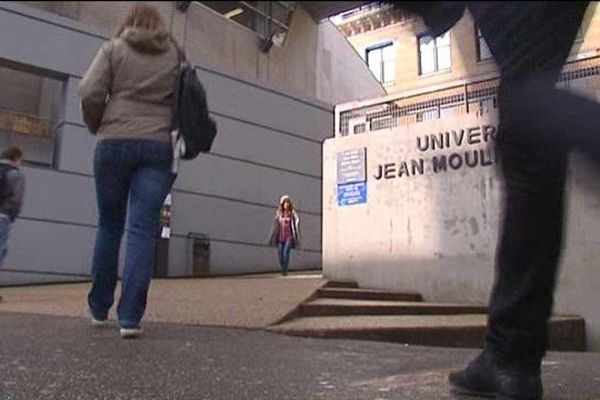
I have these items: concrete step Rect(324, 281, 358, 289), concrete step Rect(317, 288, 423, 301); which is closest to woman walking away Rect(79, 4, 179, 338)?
concrete step Rect(317, 288, 423, 301)

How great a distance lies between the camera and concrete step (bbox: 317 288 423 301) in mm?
7758

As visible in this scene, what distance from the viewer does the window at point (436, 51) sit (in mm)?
1059

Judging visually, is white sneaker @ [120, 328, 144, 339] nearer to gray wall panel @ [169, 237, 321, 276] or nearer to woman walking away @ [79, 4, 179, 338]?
woman walking away @ [79, 4, 179, 338]

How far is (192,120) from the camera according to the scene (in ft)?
9.70

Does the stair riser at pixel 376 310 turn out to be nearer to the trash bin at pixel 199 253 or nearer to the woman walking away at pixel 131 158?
the woman walking away at pixel 131 158

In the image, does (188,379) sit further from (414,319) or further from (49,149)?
(49,149)

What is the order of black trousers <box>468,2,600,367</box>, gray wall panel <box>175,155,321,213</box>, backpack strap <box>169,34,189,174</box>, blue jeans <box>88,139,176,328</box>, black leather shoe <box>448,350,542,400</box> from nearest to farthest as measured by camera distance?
black trousers <box>468,2,600,367</box>, black leather shoe <box>448,350,542,400</box>, backpack strap <box>169,34,189,174</box>, blue jeans <box>88,139,176,328</box>, gray wall panel <box>175,155,321,213</box>

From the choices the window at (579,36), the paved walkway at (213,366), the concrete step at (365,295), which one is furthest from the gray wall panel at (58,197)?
the window at (579,36)

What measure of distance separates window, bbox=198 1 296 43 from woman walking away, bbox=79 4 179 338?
249 centimetres

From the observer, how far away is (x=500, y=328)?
6.17 feet

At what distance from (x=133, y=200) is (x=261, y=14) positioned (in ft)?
9.66

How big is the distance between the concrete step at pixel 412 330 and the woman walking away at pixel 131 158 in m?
1.40

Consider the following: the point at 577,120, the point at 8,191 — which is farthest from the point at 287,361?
the point at 8,191

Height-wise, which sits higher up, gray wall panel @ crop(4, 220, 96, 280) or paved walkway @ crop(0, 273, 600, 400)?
gray wall panel @ crop(4, 220, 96, 280)
